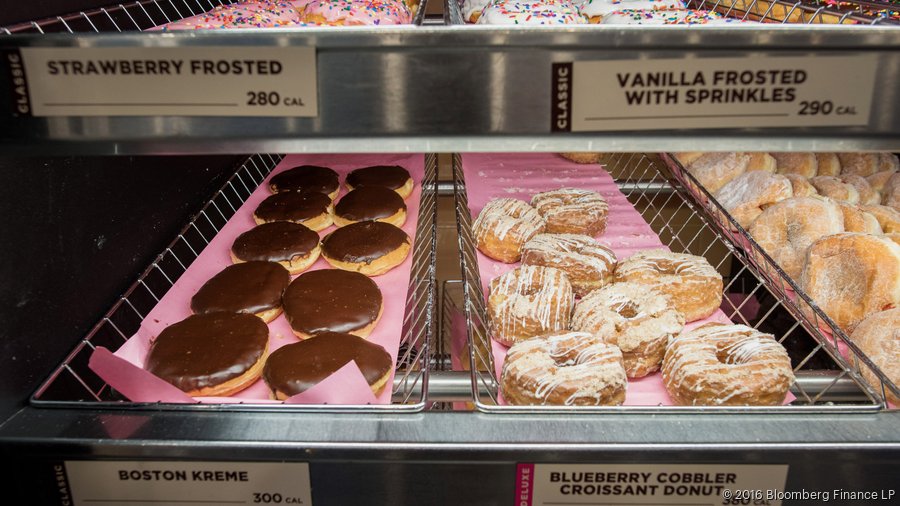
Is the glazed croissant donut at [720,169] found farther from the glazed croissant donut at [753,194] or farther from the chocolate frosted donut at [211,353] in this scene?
the chocolate frosted donut at [211,353]

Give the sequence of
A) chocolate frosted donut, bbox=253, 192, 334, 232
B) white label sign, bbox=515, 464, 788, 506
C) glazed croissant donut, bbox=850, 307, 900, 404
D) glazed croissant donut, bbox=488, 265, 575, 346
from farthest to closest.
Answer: chocolate frosted donut, bbox=253, 192, 334, 232 → glazed croissant donut, bbox=488, 265, 575, 346 → glazed croissant donut, bbox=850, 307, 900, 404 → white label sign, bbox=515, 464, 788, 506

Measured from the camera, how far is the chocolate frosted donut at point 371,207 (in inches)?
84.3


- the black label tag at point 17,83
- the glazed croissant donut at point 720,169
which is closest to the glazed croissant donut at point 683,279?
the glazed croissant donut at point 720,169

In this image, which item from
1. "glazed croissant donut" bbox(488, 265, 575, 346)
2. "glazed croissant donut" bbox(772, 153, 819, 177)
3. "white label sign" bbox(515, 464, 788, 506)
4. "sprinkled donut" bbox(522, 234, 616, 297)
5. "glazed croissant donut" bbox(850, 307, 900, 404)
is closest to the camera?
"white label sign" bbox(515, 464, 788, 506)

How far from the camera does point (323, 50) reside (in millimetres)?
734

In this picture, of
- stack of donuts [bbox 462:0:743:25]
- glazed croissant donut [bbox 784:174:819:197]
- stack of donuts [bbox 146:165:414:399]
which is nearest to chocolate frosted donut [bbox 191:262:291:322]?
stack of donuts [bbox 146:165:414:399]

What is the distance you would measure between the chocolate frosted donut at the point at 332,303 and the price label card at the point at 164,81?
35.1 inches

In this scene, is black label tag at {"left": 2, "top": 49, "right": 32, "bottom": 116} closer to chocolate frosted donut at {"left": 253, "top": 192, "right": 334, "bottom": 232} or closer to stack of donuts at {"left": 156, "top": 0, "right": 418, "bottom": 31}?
stack of donuts at {"left": 156, "top": 0, "right": 418, "bottom": 31}

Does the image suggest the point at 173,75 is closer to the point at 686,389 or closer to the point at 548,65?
the point at 548,65

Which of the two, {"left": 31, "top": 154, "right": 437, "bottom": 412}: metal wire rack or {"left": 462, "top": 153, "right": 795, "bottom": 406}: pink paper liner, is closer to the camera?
{"left": 31, "top": 154, "right": 437, "bottom": 412}: metal wire rack

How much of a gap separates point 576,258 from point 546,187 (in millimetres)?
655

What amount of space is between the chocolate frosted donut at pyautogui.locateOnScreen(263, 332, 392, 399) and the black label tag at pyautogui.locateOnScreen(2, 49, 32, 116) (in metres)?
0.74

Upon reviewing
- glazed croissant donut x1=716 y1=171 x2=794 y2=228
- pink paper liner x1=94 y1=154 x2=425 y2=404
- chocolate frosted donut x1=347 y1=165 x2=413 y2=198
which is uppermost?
glazed croissant donut x1=716 y1=171 x2=794 y2=228

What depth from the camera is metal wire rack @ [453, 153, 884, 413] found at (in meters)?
1.07
